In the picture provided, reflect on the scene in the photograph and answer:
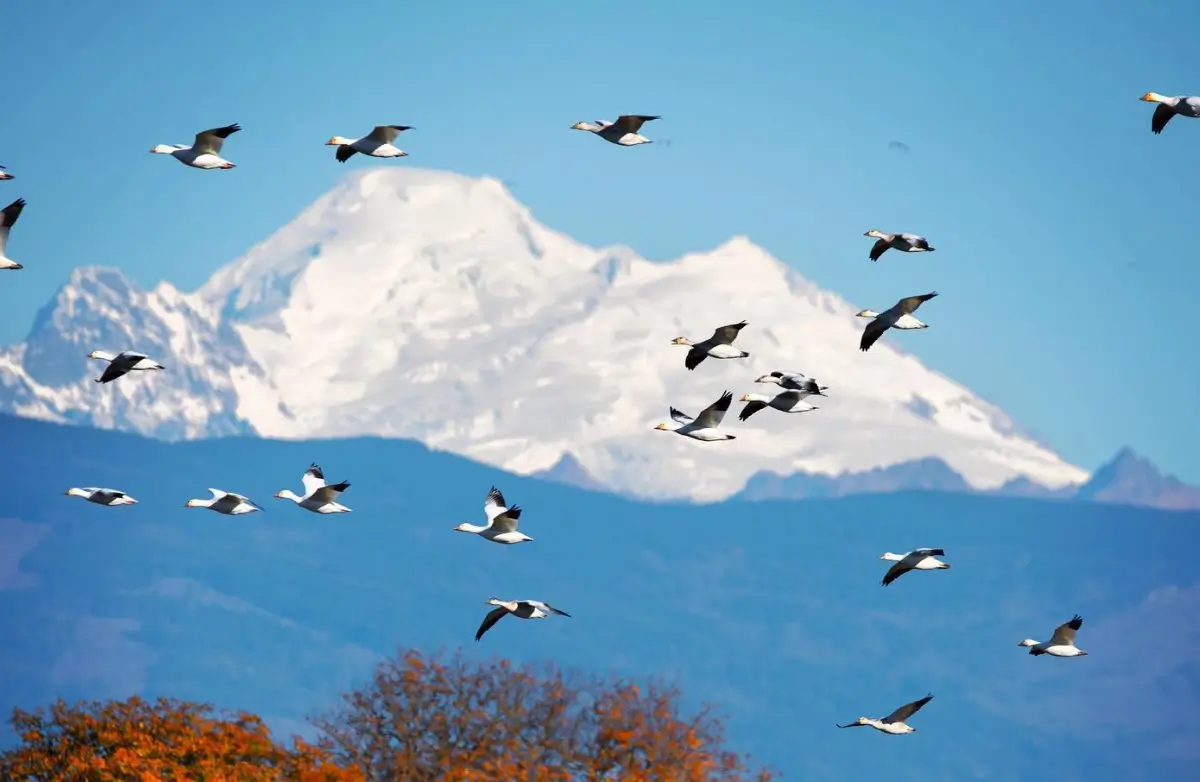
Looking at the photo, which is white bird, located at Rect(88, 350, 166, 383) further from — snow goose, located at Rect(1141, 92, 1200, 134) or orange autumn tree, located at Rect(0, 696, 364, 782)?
snow goose, located at Rect(1141, 92, 1200, 134)

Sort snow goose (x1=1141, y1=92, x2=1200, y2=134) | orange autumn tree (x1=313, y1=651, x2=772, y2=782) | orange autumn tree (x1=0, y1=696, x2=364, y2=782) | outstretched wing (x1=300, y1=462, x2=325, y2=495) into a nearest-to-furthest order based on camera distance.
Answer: snow goose (x1=1141, y1=92, x2=1200, y2=134), outstretched wing (x1=300, y1=462, x2=325, y2=495), orange autumn tree (x1=0, y1=696, x2=364, y2=782), orange autumn tree (x1=313, y1=651, x2=772, y2=782)

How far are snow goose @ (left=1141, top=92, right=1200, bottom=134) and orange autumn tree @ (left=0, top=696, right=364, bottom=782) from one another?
31094mm

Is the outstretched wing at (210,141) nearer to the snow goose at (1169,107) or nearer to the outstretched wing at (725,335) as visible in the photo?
the outstretched wing at (725,335)

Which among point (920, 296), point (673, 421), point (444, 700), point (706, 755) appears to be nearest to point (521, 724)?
point (444, 700)

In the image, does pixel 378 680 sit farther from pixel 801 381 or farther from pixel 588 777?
pixel 801 381

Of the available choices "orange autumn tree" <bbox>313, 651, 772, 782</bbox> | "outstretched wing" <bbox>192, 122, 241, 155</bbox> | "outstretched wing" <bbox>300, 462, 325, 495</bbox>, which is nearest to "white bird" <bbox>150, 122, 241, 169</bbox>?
"outstretched wing" <bbox>192, 122, 241, 155</bbox>

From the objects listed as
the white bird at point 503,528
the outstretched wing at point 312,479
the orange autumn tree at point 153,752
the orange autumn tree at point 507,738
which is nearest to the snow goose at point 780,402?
the white bird at point 503,528

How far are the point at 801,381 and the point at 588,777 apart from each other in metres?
33.7

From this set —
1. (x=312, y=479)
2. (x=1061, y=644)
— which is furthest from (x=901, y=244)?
(x=312, y=479)

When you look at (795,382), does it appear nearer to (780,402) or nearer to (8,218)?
(780,402)

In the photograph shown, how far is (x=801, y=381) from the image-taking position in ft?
157

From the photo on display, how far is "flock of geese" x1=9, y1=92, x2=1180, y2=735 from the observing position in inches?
1848

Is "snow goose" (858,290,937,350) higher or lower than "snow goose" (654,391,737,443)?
higher

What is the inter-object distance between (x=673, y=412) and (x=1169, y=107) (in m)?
14.9
